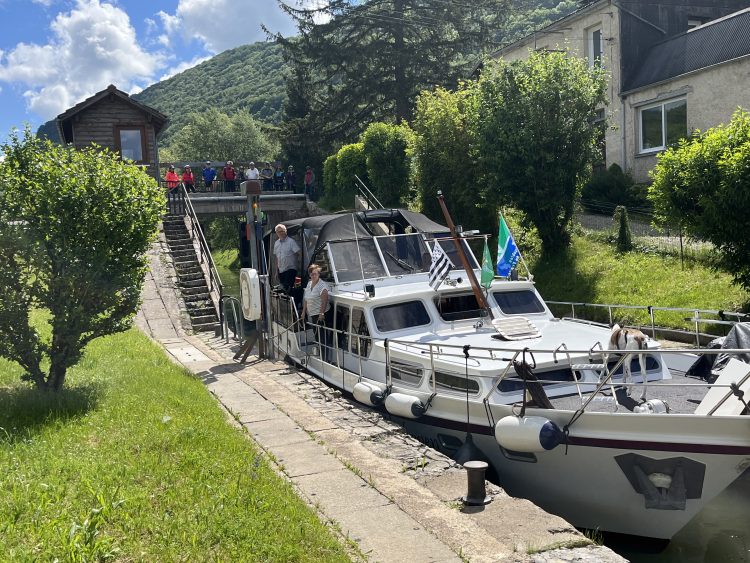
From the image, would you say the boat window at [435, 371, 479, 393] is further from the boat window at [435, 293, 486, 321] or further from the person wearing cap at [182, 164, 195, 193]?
the person wearing cap at [182, 164, 195, 193]

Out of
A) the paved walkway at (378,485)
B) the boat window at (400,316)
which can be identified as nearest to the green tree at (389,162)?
the boat window at (400,316)

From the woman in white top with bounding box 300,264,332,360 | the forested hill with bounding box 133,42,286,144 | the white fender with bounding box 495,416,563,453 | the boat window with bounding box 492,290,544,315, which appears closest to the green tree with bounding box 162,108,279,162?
the woman in white top with bounding box 300,264,332,360

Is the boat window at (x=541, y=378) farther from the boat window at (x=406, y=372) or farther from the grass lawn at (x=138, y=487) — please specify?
the grass lawn at (x=138, y=487)

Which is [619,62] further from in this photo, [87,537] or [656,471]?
[87,537]

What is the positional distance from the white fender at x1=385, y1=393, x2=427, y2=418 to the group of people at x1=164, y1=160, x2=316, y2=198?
18090 mm

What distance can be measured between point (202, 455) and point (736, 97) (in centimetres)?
2044

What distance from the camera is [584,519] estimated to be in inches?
306

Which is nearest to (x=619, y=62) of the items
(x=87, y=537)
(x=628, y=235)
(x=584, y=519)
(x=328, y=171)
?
(x=628, y=235)

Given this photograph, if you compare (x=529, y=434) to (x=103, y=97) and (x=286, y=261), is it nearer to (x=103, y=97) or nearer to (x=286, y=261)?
(x=286, y=261)

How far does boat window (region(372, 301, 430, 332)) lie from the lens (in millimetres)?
10477

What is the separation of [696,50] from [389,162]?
10.9 metres

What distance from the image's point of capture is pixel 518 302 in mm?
11188

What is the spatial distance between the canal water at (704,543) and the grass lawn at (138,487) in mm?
3993

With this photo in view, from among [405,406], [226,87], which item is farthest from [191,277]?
[226,87]
